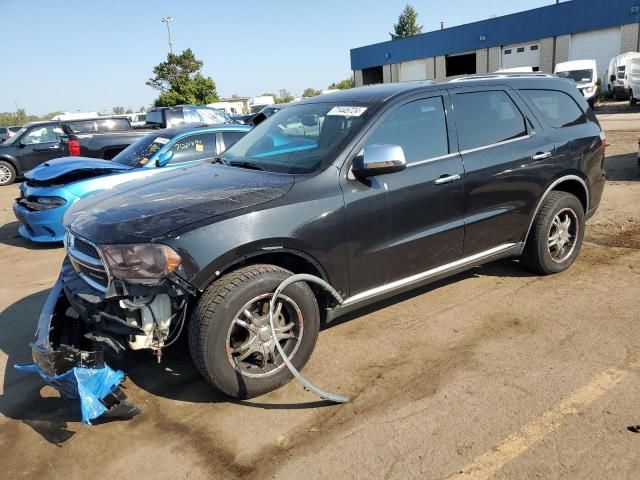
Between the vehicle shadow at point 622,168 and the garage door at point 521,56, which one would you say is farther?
the garage door at point 521,56

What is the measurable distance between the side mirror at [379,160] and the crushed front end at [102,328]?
138 cm

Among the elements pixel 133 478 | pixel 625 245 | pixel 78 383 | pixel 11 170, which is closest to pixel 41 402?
A: pixel 78 383

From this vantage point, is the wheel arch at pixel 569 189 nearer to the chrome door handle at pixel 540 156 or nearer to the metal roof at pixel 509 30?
the chrome door handle at pixel 540 156

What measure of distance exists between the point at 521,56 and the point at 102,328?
40389mm

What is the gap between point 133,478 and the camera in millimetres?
2607

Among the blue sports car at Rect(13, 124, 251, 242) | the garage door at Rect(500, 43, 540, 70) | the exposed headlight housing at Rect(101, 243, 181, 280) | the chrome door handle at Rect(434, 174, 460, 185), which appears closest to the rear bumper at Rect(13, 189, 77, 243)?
the blue sports car at Rect(13, 124, 251, 242)

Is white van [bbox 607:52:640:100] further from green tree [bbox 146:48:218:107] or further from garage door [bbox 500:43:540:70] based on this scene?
green tree [bbox 146:48:218:107]

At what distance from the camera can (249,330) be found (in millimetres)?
3125

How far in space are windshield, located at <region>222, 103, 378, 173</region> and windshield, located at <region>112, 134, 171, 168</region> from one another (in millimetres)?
3519

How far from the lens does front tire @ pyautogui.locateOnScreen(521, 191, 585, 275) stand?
464 cm

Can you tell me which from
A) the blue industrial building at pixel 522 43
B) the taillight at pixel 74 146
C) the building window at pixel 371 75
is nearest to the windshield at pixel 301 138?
the taillight at pixel 74 146

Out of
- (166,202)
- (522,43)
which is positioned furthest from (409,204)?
(522,43)

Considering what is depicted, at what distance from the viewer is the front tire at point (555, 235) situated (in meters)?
4.64

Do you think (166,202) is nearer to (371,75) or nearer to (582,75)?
(582,75)
